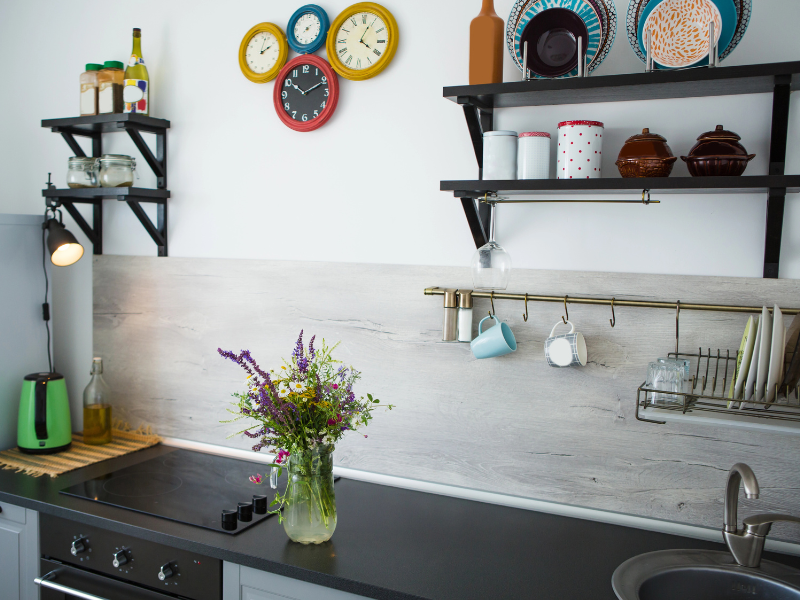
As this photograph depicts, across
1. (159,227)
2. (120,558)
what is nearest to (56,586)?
(120,558)

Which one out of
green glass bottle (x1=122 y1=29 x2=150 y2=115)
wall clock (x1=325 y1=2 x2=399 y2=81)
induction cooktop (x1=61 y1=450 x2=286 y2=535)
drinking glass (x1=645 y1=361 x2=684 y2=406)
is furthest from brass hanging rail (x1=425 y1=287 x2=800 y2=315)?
green glass bottle (x1=122 y1=29 x2=150 y2=115)

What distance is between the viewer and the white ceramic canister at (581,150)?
155 centimetres

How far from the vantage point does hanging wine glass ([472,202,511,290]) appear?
5.45 feet

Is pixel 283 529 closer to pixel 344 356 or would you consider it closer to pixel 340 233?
pixel 344 356

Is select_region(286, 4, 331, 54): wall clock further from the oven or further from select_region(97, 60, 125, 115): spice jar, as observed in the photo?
the oven

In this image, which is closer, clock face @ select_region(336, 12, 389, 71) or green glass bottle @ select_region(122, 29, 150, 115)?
clock face @ select_region(336, 12, 389, 71)

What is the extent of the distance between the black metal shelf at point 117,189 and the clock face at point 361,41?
0.69 m

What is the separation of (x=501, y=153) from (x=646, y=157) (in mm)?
342

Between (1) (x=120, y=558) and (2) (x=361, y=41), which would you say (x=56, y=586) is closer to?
(1) (x=120, y=558)

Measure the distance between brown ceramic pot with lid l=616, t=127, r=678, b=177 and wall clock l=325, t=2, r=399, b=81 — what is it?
0.75m

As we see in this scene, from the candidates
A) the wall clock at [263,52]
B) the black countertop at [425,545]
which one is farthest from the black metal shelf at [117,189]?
the black countertop at [425,545]

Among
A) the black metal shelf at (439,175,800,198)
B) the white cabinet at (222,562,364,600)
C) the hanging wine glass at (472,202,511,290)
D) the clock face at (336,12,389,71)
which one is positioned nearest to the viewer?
the black metal shelf at (439,175,800,198)

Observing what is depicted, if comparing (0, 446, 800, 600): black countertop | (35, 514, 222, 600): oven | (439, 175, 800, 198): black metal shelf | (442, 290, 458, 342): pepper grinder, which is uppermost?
(439, 175, 800, 198): black metal shelf

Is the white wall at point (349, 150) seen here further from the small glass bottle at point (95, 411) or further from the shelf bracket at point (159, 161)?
the small glass bottle at point (95, 411)
